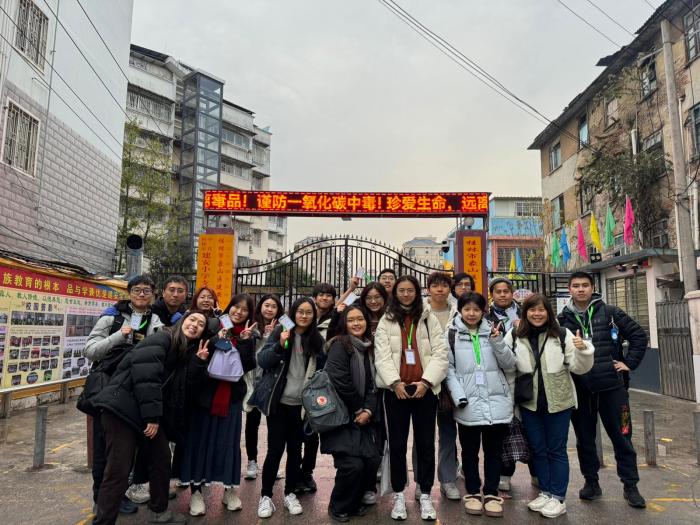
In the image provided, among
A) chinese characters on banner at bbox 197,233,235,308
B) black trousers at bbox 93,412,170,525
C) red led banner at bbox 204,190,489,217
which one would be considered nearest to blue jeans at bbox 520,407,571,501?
black trousers at bbox 93,412,170,525

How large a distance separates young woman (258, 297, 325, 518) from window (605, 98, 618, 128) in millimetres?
15412

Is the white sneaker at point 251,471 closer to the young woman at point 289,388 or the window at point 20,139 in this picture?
Result: the young woman at point 289,388

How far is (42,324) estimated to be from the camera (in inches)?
280

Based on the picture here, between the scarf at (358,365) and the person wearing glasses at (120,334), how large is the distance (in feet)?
5.11

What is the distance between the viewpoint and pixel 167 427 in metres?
3.37

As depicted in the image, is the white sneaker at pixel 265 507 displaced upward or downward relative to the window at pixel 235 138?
downward

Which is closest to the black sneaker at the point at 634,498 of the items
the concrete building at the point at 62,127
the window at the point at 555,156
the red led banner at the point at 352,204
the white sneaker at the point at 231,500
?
the white sneaker at the point at 231,500

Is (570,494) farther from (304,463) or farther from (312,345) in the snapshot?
(312,345)

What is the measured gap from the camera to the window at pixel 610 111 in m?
15.4

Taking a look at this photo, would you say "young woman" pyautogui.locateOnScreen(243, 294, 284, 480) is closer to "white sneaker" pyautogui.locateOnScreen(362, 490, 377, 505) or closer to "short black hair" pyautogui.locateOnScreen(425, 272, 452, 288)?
"white sneaker" pyautogui.locateOnScreen(362, 490, 377, 505)

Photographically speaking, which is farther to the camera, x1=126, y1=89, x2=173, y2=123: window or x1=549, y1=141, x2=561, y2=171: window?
x1=126, y1=89, x2=173, y2=123: window

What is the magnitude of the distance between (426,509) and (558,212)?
18.0m

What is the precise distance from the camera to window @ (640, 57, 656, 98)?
1376 centimetres

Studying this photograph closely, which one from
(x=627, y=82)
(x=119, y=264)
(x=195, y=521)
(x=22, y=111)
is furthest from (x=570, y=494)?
(x=627, y=82)
